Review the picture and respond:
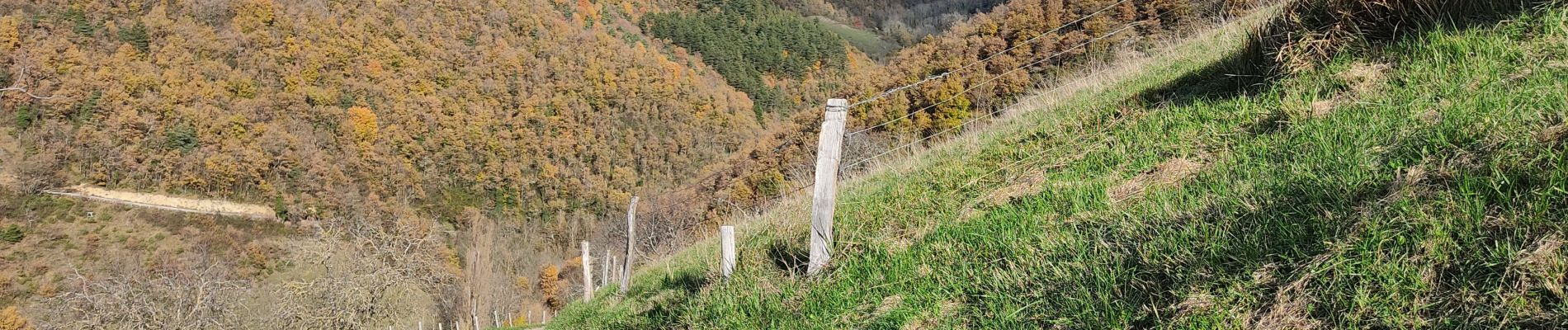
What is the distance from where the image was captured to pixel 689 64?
200 meters

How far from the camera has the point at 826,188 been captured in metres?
5.23

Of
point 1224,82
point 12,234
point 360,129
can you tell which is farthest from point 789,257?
point 360,129

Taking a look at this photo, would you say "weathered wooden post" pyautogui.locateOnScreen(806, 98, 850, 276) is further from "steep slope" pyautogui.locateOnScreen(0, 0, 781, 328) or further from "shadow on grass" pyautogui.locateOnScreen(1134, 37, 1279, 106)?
"steep slope" pyautogui.locateOnScreen(0, 0, 781, 328)

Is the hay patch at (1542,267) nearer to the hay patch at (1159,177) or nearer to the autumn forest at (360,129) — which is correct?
the hay patch at (1159,177)

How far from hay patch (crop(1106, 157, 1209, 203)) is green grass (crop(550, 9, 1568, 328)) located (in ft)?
0.15

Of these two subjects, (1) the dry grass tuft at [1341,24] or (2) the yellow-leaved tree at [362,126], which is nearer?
(1) the dry grass tuft at [1341,24]

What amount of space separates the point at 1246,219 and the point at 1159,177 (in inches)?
48.8

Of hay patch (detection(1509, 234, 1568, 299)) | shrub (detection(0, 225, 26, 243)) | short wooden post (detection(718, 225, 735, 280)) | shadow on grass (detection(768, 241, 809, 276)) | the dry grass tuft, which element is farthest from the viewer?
shrub (detection(0, 225, 26, 243))

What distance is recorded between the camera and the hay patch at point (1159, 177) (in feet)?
13.6

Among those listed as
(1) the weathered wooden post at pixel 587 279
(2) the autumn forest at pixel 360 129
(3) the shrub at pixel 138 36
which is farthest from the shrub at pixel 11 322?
(3) the shrub at pixel 138 36

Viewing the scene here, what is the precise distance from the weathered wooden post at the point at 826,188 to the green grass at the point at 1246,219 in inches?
→ 5.3

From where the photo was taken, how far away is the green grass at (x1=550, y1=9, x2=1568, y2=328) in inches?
97.3

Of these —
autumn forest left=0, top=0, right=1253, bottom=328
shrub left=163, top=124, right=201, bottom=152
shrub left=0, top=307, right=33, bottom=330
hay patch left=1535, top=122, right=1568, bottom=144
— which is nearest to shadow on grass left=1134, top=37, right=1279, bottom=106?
hay patch left=1535, top=122, right=1568, bottom=144

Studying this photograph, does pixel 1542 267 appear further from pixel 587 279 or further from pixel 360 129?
pixel 360 129
